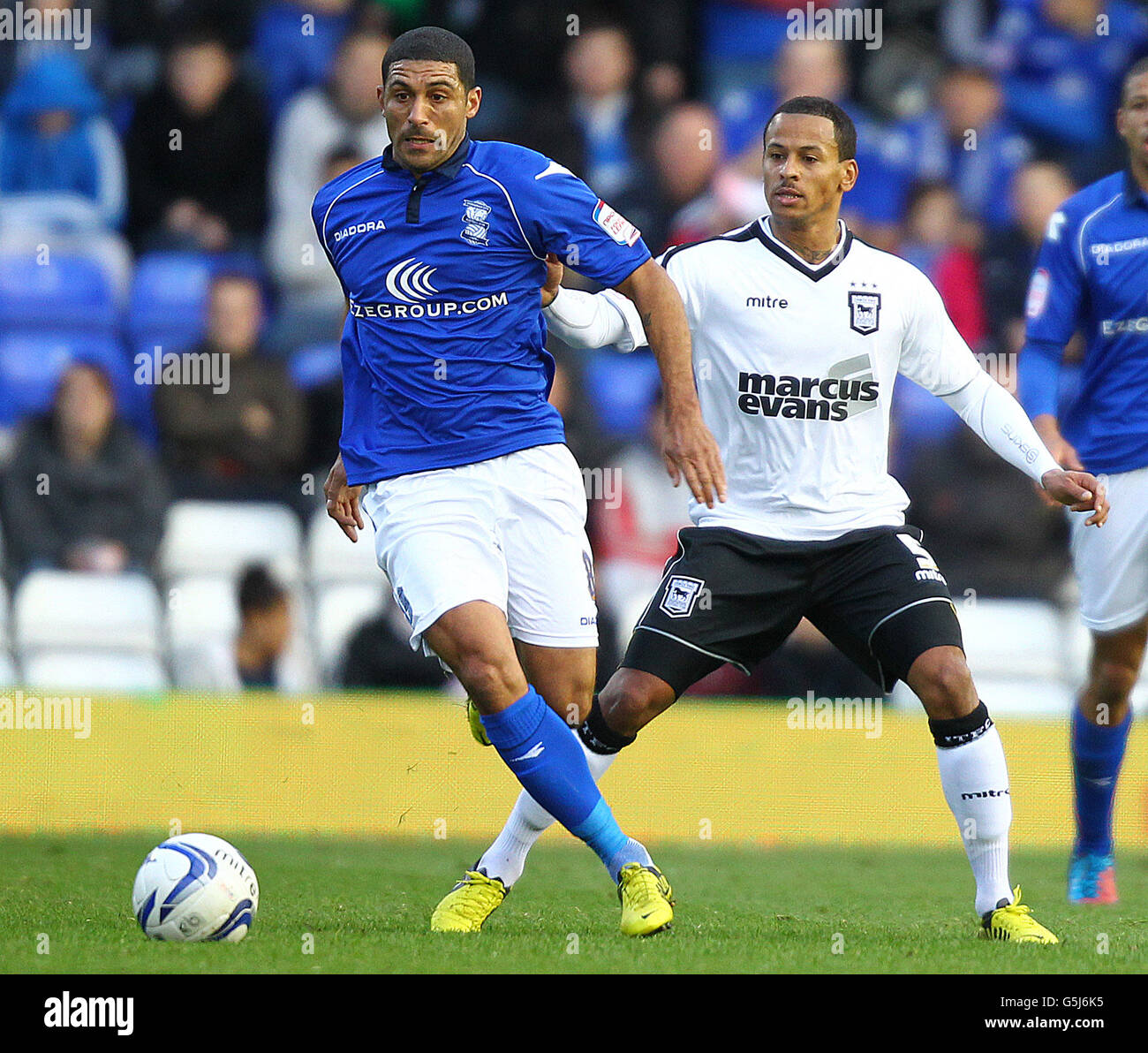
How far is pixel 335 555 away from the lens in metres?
10.5

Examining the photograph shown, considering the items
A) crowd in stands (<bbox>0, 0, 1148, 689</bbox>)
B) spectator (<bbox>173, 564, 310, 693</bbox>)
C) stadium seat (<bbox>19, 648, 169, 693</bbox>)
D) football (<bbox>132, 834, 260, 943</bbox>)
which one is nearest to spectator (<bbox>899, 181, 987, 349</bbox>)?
crowd in stands (<bbox>0, 0, 1148, 689</bbox>)

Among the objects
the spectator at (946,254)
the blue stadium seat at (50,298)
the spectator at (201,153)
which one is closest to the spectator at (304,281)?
the spectator at (201,153)

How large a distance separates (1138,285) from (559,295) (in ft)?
7.86

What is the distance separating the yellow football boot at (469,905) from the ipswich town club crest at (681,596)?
3.22 ft

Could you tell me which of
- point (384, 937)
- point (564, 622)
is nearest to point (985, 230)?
point (564, 622)

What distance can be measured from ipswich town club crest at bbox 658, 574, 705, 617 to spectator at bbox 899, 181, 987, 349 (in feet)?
20.5

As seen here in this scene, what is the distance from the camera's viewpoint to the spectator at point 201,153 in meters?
12.1

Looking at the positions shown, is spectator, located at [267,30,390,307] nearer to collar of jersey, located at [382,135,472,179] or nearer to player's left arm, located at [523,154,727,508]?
collar of jersey, located at [382,135,472,179]

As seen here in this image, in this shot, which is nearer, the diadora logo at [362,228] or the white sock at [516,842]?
the diadora logo at [362,228]

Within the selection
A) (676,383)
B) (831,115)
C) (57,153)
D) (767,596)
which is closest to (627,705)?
(767,596)

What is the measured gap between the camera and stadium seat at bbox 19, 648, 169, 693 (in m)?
9.71

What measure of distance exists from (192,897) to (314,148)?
780 centimetres

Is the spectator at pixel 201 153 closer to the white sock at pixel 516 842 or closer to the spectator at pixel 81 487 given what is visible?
A: the spectator at pixel 81 487

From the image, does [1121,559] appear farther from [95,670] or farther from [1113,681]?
[95,670]
